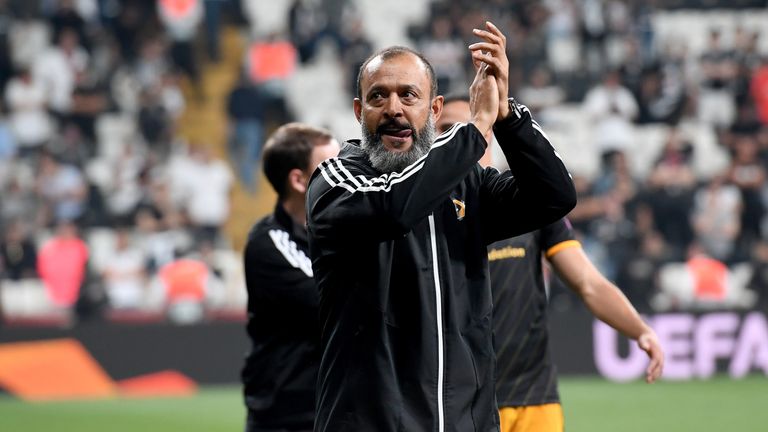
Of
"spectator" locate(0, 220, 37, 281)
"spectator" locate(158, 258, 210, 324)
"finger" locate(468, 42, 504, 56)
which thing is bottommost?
"spectator" locate(158, 258, 210, 324)

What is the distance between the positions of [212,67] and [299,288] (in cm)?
1511

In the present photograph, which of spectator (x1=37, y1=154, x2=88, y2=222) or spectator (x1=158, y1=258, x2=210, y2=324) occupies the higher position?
spectator (x1=37, y1=154, x2=88, y2=222)

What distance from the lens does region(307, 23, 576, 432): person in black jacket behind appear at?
3.61 metres

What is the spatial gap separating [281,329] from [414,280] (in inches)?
59.7

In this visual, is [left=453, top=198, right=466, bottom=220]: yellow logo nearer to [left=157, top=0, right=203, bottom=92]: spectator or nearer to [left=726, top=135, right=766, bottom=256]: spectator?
[left=726, top=135, right=766, bottom=256]: spectator

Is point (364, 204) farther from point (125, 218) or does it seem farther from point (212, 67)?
point (212, 67)

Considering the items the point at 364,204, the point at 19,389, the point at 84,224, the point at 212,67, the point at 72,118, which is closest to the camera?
the point at 364,204

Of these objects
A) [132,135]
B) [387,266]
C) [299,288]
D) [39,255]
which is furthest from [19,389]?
[387,266]

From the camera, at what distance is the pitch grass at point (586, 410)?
11.0 metres

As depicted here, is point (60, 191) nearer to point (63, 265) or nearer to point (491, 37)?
point (63, 265)

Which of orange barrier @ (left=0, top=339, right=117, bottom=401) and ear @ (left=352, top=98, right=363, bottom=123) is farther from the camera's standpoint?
orange barrier @ (left=0, top=339, right=117, bottom=401)

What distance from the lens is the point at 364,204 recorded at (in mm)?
3598

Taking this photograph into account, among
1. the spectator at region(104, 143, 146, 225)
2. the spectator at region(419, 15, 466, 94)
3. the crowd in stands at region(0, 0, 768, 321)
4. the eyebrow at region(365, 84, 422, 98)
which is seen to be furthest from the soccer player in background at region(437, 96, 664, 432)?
the spectator at region(419, 15, 466, 94)

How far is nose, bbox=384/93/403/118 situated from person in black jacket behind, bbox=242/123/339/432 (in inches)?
54.9
